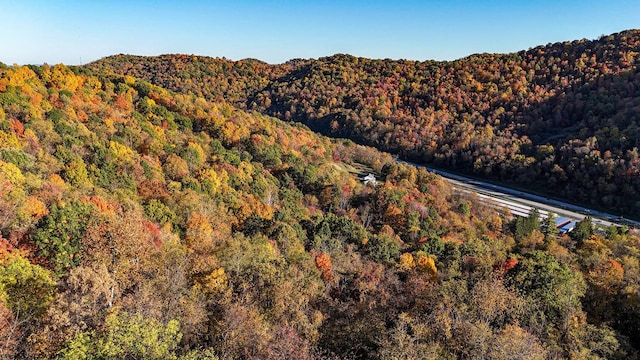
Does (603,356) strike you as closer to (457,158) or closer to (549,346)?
(549,346)

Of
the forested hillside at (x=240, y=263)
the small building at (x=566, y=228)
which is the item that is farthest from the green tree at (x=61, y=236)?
the small building at (x=566, y=228)

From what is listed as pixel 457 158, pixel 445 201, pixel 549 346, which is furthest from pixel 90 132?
pixel 457 158

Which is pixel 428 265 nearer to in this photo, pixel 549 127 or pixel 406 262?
pixel 406 262

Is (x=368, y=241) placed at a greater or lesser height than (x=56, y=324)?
lesser

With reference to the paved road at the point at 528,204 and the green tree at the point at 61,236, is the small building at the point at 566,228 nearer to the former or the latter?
the paved road at the point at 528,204

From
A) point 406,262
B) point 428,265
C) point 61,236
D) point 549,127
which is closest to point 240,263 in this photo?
point 61,236
